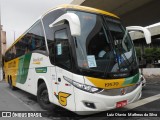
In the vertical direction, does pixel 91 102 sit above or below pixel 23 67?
below

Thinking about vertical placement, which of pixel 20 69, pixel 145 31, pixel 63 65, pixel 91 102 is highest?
pixel 145 31

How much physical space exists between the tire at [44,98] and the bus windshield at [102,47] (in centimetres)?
228

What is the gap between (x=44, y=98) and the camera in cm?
802

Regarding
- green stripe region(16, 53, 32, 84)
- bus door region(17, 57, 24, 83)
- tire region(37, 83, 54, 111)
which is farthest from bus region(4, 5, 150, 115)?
bus door region(17, 57, 24, 83)

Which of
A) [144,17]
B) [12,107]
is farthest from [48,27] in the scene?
[144,17]

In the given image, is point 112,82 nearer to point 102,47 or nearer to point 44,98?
point 102,47

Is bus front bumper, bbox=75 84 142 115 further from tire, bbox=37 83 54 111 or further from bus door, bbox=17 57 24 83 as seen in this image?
bus door, bbox=17 57 24 83

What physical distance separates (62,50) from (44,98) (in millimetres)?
2147

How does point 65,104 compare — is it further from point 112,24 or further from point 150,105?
point 150,105

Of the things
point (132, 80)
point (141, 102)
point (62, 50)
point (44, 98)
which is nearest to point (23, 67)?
point (44, 98)

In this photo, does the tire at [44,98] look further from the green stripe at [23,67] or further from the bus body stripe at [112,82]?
the bus body stripe at [112,82]

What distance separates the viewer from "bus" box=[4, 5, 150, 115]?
19.4ft

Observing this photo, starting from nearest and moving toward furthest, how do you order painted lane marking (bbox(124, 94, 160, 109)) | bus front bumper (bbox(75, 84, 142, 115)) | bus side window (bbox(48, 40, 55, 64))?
bus front bumper (bbox(75, 84, 142, 115))
bus side window (bbox(48, 40, 55, 64))
painted lane marking (bbox(124, 94, 160, 109))

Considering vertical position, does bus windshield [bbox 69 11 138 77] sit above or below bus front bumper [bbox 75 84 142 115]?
above
